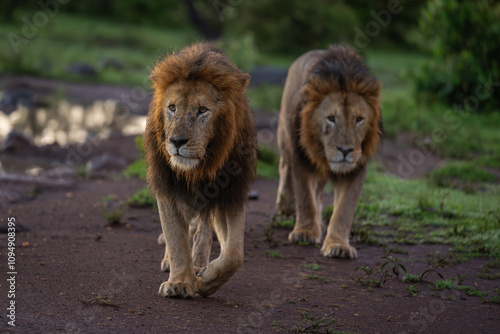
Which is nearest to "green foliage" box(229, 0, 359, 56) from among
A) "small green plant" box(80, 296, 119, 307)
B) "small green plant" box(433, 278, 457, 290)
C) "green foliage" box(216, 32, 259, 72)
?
"green foliage" box(216, 32, 259, 72)

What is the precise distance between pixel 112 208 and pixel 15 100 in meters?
8.58

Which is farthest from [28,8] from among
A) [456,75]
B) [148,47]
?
[456,75]

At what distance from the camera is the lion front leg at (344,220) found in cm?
Result: 565

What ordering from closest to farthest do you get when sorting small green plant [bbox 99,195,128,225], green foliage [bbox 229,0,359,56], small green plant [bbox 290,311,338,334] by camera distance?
small green plant [bbox 290,311,338,334] < small green plant [bbox 99,195,128,225] < green foliage [bbox 229,0,359,56]

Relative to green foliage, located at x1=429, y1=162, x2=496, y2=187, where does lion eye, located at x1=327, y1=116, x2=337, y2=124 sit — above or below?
above

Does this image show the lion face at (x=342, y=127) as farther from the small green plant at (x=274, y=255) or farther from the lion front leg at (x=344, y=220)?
the small green plant at (x=274, y=255)

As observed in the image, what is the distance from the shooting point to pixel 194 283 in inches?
169

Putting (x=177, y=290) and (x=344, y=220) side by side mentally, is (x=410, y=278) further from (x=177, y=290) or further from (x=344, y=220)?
(x=177, y=290)

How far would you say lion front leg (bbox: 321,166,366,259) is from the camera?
5.65 meters

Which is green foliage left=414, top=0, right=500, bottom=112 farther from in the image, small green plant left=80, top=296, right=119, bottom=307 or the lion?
small green plant left=80, top=296, right=119, bottom=307

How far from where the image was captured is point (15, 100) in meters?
14.5

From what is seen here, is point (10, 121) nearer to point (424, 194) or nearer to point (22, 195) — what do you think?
point (22, 195)

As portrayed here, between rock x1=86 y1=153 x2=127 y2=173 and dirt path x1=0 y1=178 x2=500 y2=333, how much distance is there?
279 cm

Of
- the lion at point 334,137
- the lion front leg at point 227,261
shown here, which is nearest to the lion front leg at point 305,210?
the lion at point 334,137
